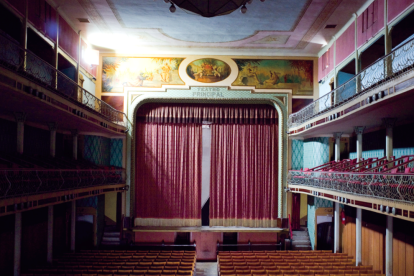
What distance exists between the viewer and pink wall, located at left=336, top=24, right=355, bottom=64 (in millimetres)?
11828

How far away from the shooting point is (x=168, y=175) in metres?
15.8

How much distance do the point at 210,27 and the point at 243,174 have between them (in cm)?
667

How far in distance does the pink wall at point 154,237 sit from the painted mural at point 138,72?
6.36 metres

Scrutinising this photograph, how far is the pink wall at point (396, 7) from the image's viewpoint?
28.0ft

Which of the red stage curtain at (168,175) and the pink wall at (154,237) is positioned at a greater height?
the red stage curtain at (168,175)

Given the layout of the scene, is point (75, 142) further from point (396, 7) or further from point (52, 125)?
point (396, 7)

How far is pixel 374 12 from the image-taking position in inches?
404

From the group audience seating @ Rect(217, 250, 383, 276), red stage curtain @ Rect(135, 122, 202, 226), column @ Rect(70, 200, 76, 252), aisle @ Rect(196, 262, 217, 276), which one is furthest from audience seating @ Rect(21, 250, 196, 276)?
red stage curtain @ Rect(135, 122, 202, 226)

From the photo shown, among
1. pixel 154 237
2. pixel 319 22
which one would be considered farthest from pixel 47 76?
pixel 319 22

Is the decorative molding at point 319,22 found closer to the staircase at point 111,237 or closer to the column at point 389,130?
the column at point 389,130

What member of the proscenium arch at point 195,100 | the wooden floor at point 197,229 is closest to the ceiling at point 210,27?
the proscenium arch at point 195,100

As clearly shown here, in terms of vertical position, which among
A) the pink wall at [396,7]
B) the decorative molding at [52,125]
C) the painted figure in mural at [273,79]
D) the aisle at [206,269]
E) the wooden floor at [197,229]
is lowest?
the aisle at [206,269]

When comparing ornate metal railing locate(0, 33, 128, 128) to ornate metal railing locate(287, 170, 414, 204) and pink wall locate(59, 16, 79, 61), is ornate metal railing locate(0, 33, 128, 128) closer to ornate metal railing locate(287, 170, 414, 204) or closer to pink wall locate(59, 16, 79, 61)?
pink wall locate(59, 16, 79, 61)

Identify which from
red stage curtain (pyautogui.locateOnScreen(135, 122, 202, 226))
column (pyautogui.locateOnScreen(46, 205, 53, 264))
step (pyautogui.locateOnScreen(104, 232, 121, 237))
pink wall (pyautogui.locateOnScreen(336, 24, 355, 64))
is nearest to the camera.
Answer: column (pyautogui.locateOnScreen(46, 205, 53, 264))
